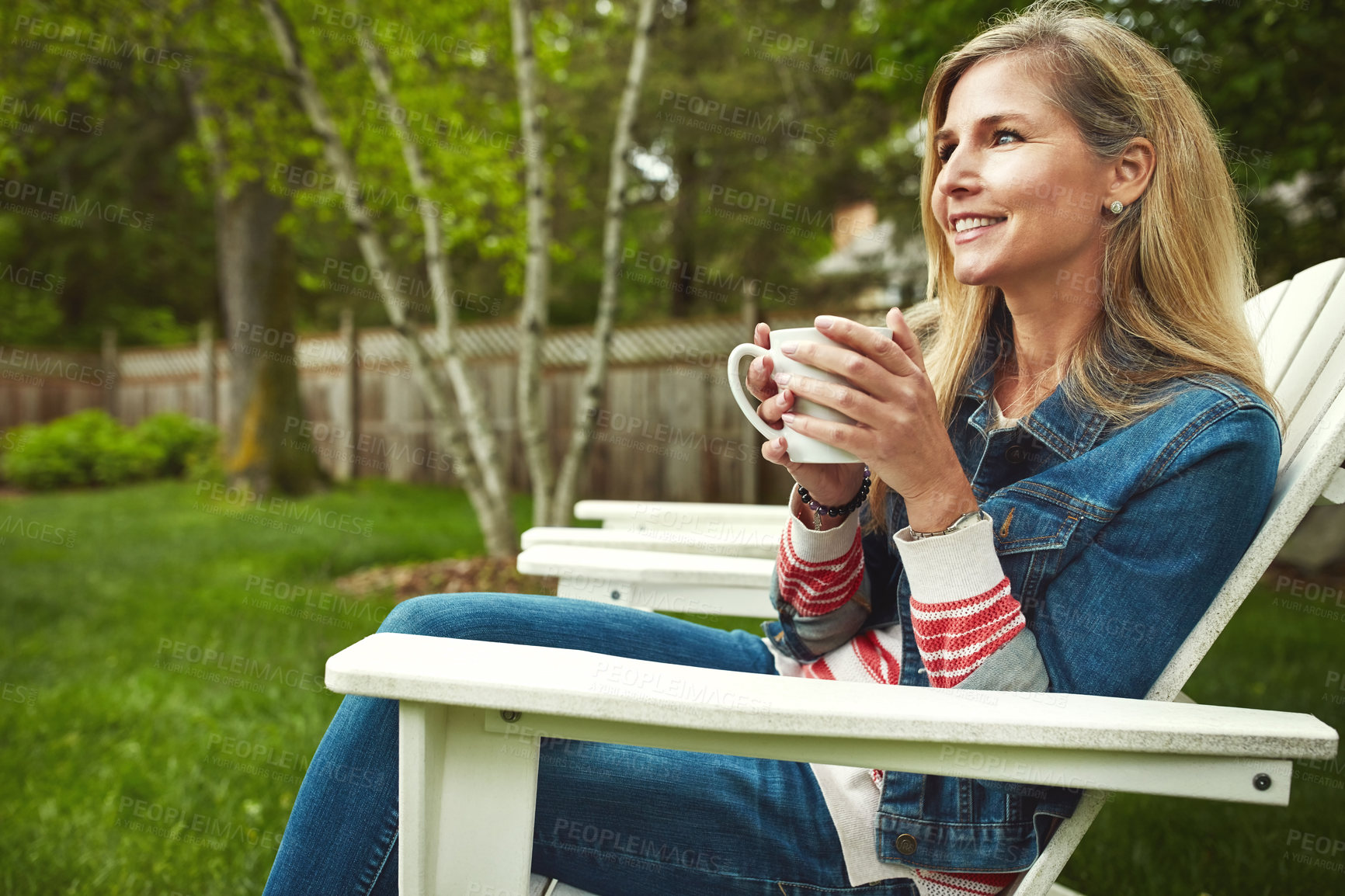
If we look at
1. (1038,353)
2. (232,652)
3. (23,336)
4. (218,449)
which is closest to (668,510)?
(1038,353)

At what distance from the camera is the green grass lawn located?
217 cm

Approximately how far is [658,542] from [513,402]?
7.61 metres

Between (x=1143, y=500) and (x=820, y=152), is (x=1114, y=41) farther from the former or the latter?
(x=820, y=152)

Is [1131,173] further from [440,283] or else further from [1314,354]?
[440,283]

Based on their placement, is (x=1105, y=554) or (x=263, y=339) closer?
(x=1105, y=554)

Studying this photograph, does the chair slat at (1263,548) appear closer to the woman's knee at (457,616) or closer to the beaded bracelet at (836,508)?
the beaded bracelet at (836,508)

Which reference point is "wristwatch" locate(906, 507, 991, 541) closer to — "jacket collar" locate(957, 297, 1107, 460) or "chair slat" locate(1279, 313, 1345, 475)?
"jacket collar" locate(957, 297, 1107, 460)

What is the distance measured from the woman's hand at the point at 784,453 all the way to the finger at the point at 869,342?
79 millimetres

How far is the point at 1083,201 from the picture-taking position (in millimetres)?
1232

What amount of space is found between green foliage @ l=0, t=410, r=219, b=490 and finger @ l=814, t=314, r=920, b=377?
1114cm

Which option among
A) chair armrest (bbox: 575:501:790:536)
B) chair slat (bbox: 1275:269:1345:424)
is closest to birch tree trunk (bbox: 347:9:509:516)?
chair armrest (bbox: 575:501:790:536)

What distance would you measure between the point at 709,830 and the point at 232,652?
125 inches

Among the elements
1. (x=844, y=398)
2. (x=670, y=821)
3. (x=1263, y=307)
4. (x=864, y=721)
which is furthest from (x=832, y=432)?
(x=1263, y=307)

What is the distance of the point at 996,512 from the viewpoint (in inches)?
47.1
